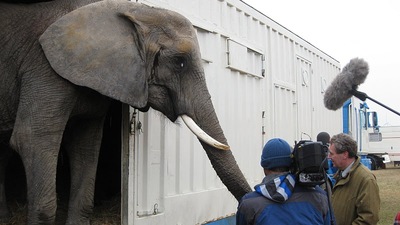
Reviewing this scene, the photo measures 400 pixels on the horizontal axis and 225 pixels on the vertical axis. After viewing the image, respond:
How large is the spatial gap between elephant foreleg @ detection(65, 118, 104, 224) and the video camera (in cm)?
231

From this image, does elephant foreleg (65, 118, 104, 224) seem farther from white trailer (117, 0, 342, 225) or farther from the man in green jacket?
the man in green jacket

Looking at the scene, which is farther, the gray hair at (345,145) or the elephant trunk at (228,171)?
the gray hair at (345,145)

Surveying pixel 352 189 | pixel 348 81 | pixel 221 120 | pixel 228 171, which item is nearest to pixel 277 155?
pixel 228 171

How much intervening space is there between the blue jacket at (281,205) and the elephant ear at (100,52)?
155 centimetres

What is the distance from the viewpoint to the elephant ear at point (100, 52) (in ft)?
12.8

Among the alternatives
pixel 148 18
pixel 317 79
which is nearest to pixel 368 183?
pixel 148 18

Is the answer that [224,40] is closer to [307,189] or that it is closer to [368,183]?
[368,183]

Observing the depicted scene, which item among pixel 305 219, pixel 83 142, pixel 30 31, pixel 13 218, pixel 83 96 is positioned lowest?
pixel 13 218

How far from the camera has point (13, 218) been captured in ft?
15.5

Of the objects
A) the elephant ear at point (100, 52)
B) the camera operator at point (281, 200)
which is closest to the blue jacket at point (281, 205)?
the camera operator at point (281, 200)

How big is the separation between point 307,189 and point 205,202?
2838 millimetres

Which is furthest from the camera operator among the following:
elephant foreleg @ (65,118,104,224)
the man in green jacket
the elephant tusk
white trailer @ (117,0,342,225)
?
elephant foreleg @ (65,118,104,224)

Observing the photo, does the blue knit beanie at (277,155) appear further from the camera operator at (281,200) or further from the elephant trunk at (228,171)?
the elephant trunk at (228,171)

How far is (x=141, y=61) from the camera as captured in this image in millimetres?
4066
